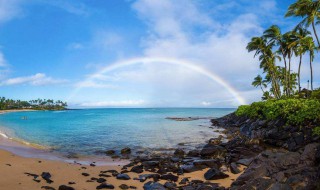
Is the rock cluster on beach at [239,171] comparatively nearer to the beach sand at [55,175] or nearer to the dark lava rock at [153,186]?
the dark lava rock at [153,186]

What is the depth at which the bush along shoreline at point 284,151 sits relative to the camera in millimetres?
7715

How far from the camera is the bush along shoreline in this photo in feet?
25.3

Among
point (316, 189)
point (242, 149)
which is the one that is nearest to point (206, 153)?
point (242, 149)

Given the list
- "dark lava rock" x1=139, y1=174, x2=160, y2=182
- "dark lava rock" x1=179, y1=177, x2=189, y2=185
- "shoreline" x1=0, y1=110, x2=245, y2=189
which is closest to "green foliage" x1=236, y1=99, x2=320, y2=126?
"shoreline" x1=0, y1=110, x2=245, y2=189

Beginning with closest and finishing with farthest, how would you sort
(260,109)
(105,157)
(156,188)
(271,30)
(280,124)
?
(156,188) < (105,157) < (280,124) < (260,109) < (271,30)

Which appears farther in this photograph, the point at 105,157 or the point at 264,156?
the point at 105,157

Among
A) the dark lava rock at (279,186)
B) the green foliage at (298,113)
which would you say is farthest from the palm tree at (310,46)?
the dark lava rock at (279,186)

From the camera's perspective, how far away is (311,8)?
3019 centimetres

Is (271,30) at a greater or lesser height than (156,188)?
greater

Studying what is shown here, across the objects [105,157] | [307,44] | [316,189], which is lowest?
[105,157]

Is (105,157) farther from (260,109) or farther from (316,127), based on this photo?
(260,109)

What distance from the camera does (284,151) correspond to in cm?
1255

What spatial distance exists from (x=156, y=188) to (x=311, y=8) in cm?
3074

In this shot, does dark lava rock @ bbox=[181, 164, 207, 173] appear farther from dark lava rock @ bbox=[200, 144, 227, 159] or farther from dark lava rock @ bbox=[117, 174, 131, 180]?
dark lava rock @ bbox=[200, 144, 227, 159]
